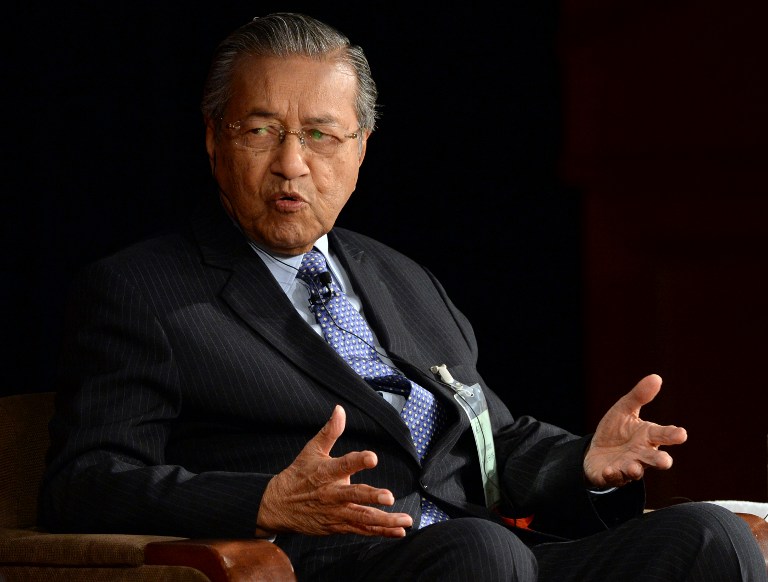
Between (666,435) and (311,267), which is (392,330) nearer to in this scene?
(311,267)

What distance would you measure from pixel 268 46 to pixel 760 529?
1.24m

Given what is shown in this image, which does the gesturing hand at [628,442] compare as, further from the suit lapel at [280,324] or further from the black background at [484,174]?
the black background at [484,174]

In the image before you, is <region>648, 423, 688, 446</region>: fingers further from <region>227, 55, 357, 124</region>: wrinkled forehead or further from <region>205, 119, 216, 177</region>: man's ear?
<region>205, 119, 216, 177</region>: man's ear

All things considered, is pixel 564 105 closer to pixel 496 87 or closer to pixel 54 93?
pixel 496 87

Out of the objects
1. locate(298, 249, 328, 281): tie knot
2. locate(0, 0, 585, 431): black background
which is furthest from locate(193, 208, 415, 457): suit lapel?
locate(0, 0, 585, 431): black background

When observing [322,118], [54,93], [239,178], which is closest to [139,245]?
[239,178]

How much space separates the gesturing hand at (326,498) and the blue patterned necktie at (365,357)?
0.41 meters

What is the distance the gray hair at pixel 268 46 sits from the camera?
7.52ft

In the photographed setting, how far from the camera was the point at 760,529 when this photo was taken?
80.7 inches

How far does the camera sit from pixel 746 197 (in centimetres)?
336

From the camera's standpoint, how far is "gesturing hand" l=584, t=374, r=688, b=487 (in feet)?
6.82

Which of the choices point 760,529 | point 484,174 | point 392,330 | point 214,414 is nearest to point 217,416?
point 214,414

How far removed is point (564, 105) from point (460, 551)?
2016mm

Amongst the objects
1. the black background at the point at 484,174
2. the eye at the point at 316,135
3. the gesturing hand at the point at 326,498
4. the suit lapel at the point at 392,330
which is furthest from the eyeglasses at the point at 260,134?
the black background at the point at 484,174
